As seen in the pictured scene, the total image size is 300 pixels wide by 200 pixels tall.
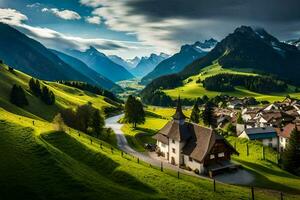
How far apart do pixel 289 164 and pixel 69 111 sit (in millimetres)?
65467

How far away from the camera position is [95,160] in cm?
5166

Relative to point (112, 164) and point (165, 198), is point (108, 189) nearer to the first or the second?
point (165, 198)

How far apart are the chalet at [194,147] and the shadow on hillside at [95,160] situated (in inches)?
954

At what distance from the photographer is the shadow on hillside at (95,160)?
43.6 m

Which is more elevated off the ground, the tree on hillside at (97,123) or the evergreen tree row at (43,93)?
the evergreen tree row at (43,93)

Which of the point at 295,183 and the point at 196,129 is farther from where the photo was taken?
the point at 196,129

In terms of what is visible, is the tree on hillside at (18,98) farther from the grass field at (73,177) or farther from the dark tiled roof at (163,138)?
the grass field at (73,177)

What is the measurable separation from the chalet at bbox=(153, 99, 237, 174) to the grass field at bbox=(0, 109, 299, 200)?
1555cm

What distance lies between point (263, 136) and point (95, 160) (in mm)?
77160

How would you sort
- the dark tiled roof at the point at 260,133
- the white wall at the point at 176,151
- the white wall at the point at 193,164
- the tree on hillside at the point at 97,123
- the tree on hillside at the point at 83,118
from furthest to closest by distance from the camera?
the dark tiled roof at the point at 260,133 → the tree on hillside at the point at 83,118 → the tree on hillside at the point at 97,123 → the white wall at the point at 176,151 → the white wall at the point at 193,164

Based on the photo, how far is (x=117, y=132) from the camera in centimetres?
11862

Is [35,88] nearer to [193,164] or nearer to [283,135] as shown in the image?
[193,164]

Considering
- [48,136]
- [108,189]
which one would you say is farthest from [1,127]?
[108,189]

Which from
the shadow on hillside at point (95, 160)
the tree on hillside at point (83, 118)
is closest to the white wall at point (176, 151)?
the shadow on hillside at point (95, 160)
